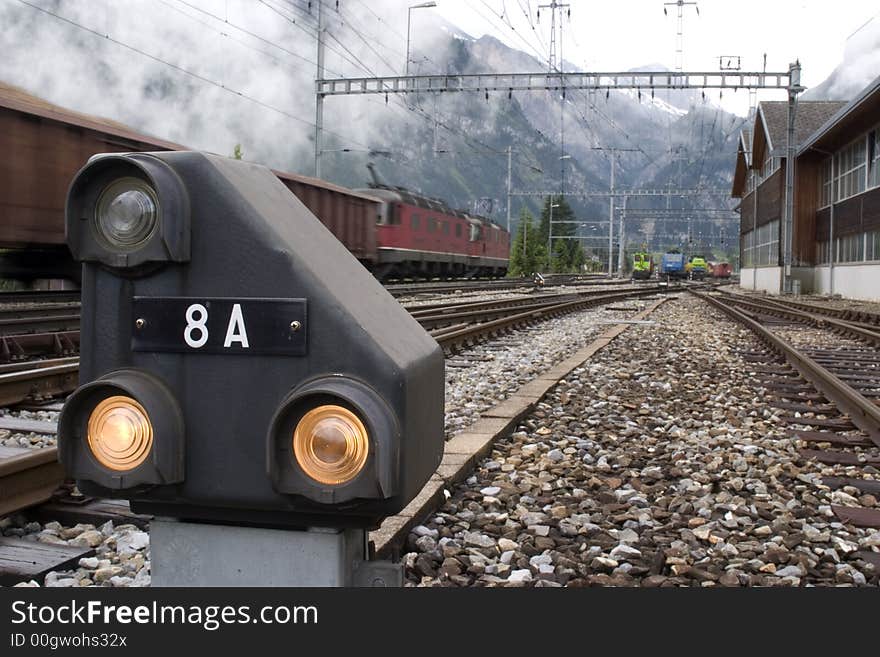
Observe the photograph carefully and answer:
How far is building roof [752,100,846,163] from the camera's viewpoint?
125 ft

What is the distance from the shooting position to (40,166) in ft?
40.3

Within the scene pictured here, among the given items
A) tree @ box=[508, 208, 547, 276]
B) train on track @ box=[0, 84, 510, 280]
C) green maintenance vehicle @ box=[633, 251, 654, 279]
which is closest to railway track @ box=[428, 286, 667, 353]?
train on track @ box=[0, 84, 510, 280]

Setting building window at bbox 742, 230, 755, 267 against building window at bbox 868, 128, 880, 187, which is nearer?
building window at bbox 868, 128, 880, 187

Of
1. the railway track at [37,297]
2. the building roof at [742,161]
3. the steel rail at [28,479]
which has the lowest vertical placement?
the steel rail at [28,479]

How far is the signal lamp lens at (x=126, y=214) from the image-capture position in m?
1.37

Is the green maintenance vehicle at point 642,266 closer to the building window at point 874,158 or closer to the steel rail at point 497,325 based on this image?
the building window at point 874,158

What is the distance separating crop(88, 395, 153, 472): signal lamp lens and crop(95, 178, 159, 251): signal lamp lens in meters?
0.27

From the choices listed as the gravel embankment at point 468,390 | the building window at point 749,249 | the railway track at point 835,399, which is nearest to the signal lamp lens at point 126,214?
the gravel embankment at point 468,390

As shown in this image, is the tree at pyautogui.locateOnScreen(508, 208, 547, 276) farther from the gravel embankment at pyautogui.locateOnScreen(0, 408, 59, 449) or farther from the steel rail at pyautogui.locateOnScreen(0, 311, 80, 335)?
the gravel embankment at pyautogui.locateOnScreen(0, 408, 59, 449)

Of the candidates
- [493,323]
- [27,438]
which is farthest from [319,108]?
[27,438]

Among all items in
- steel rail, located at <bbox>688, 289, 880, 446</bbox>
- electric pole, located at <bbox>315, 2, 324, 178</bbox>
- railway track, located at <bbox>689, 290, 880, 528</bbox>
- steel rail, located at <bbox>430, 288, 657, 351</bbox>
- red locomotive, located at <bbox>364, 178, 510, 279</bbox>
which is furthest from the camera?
red locomotive, located at <bbox>364, 178, 510, 279</bbox>

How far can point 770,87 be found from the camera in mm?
26656

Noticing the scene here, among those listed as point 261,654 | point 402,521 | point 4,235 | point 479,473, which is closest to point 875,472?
point 479,473

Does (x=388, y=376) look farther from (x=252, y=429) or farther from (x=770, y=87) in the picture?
(x=770, y=87)
